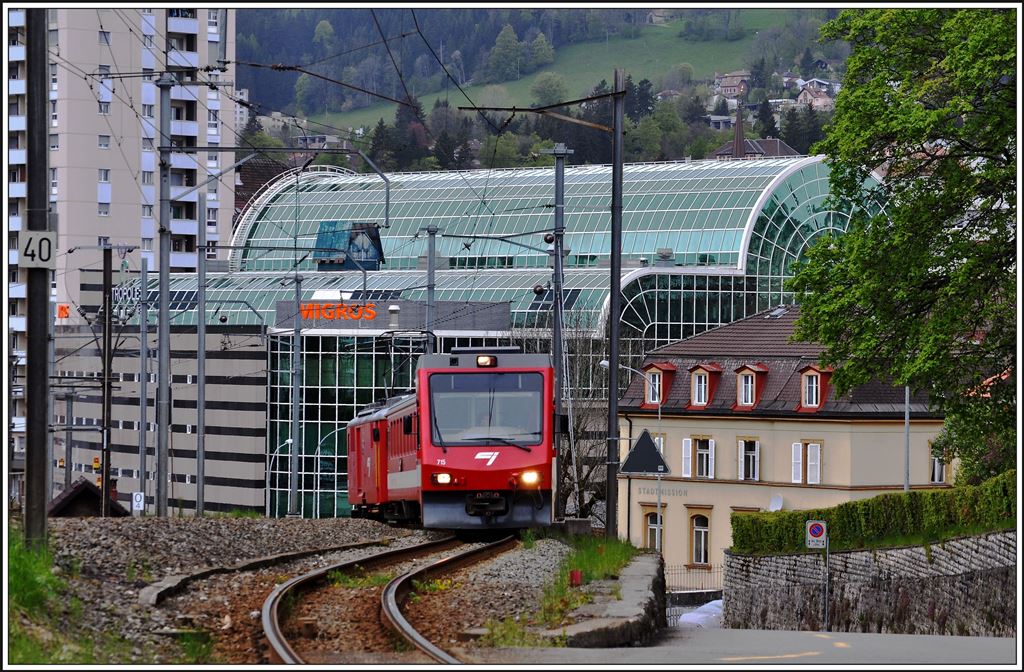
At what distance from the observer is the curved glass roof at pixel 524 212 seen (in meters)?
93.1

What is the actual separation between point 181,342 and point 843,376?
243 ft

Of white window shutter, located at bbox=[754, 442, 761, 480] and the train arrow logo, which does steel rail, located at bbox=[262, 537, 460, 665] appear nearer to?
the train arrow logo

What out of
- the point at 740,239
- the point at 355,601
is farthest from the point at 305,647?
the point at 740,239

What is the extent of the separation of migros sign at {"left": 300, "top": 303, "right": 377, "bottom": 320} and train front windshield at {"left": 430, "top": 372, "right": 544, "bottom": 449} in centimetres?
6386

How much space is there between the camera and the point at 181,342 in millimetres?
102250

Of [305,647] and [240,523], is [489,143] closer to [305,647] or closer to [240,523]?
[240,523]

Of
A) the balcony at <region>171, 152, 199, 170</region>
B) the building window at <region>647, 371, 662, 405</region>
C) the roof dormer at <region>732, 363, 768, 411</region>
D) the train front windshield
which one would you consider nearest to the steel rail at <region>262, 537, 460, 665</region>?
the train front windshield

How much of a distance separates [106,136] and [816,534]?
3609 inches

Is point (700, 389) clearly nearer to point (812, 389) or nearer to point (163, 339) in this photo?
point (812, 389)

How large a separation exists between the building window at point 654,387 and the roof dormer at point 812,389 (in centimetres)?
647

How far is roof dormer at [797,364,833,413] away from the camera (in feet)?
229

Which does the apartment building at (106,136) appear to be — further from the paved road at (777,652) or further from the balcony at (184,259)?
the paved road at (777,652)

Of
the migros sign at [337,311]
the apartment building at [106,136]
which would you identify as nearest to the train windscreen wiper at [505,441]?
the migros sign at [337,311]

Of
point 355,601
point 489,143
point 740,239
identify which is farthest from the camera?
point 489,143
